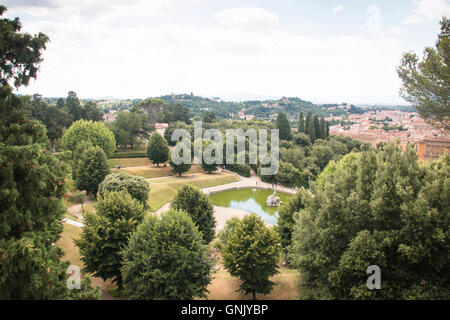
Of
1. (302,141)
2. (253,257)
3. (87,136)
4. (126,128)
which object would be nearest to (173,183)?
(87,136)

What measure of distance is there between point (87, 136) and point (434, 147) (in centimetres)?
4095

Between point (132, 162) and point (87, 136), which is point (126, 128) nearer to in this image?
point (132, 162)

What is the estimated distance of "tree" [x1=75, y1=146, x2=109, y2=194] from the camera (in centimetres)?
3375

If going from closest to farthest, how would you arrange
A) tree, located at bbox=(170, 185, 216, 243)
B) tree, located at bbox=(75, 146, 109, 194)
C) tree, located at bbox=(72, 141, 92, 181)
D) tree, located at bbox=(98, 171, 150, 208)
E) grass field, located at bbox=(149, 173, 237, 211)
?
tree, located at bbox=(170, 185, 216, 243)
tree, located at bbox=(98, 171, 150, 208)
tree, located at bbox=(75, 146, 109, 194)
tree, located at bbox=(72, 141, 92, 181)
grass field, located at bbox=(149, 173, 237, 211)

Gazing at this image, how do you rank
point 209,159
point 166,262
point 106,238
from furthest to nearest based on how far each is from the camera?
point 209,159 → point 106,238 → point 166,262

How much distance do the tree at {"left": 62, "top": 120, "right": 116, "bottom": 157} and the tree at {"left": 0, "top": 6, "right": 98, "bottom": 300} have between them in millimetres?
30397

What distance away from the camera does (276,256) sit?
53.7ft

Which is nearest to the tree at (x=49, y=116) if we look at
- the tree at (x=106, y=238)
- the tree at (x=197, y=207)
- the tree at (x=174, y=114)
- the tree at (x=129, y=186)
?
the tree at (x=129, y=186)

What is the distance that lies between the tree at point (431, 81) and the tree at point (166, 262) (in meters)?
14.7

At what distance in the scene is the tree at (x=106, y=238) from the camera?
1634 cm

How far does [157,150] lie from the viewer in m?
50.6

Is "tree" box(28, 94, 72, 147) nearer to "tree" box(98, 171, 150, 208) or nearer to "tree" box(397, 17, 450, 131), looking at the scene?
"tree" box(98, 171, 150, 208)

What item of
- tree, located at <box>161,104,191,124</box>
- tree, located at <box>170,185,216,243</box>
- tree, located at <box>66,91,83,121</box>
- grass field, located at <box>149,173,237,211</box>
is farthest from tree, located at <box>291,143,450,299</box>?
tree, located at <box>161,104,191,124</box>
